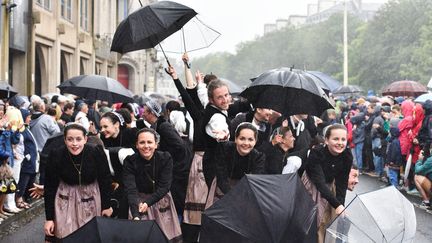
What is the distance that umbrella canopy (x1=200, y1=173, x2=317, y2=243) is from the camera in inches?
209

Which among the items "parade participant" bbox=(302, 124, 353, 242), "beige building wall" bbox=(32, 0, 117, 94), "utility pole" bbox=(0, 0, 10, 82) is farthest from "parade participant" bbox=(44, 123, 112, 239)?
"beige building wall" bbox=(32, 0, 117, 94)

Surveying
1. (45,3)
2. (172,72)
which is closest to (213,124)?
(172,72)

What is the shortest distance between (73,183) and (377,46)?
5732cm

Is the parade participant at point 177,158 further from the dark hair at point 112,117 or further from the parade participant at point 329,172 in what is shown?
the parade participant at point 329,172

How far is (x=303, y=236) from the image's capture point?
543cm

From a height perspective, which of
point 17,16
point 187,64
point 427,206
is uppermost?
point 17,16

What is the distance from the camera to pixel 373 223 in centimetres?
574

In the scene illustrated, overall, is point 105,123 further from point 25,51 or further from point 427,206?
point 25,51

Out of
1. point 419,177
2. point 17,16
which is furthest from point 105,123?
point 17,16

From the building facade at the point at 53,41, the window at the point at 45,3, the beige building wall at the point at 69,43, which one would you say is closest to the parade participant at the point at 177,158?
the building facade at the point at 53,41

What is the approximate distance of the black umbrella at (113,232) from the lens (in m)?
5.30

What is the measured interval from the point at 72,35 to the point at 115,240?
2513 cm

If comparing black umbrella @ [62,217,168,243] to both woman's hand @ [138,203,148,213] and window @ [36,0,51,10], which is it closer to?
woman's hand @ [138,203,148,213]

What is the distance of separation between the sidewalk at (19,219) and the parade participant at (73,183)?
13.2 feet
